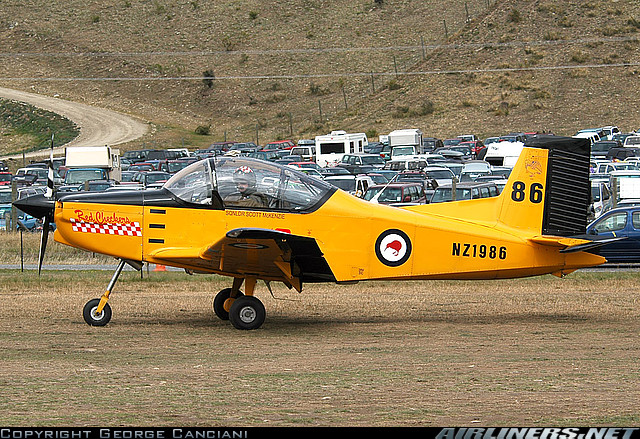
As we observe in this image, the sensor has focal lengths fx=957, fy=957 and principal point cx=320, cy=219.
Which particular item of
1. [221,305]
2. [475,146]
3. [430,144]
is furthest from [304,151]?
[221,305]

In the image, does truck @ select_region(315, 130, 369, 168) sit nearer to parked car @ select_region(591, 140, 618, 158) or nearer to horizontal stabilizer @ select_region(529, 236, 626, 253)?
parked car @ select_region(591, 140, 618, 158)

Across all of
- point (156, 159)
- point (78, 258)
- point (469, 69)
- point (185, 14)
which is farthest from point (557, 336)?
point (185, 14)

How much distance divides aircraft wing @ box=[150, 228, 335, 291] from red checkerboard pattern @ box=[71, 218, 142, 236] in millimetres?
461

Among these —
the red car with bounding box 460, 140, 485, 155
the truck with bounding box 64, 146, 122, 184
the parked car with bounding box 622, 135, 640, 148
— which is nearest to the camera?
the truck with bounding box 64, 146, 122, 184

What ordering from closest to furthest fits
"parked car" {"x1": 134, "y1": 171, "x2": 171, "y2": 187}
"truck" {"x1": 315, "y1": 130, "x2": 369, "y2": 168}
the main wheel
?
the main wheel < "parked car" {"x1": 134, "y1": 171, "x2": 171, "y2": 187} < "truck" {"x1": 315, "y1": 130, "x2": 369, "y2": 168}

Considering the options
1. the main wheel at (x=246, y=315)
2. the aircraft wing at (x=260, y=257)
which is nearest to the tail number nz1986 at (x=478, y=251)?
the aircraft wing at (x=260, y=257)

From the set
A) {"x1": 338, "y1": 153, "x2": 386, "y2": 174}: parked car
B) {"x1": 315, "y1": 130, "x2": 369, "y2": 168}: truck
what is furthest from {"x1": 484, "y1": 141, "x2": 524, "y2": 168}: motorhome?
{"x1": 315, "y1": 130, "x2": 369, "y2": 168}: truck

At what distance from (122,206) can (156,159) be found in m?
44.8

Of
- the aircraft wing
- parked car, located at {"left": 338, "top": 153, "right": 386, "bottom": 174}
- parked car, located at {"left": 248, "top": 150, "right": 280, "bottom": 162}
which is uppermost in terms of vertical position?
parked car, located at {"left": 248, "top": 150, "right": 280, "bottom": 162}

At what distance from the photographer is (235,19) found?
97.1 meters

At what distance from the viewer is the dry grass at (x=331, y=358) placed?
8820 mm

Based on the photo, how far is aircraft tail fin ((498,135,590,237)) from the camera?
15156mm

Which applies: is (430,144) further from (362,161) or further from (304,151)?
(362,161)

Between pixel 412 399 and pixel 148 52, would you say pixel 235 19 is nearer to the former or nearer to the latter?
pixel 148 52
